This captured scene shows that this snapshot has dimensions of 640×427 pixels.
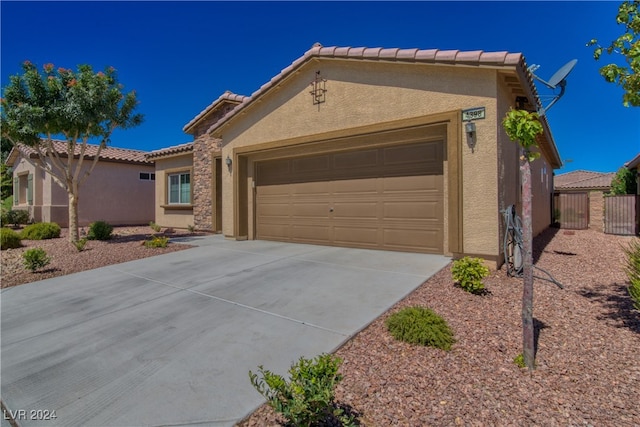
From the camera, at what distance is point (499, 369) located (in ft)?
9.88

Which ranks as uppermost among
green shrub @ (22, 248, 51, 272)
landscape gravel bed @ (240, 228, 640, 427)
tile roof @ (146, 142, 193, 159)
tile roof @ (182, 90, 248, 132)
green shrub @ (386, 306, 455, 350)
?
tile roof @ (182, 90, 248, 132)

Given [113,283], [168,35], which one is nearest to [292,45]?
[168,35]

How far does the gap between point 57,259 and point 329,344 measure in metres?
8.43

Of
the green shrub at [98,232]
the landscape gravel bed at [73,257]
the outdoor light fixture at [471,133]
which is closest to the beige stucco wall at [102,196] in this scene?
the landscape gravel bed at [73,257]

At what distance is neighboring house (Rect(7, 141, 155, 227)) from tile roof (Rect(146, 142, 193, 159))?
252 cm

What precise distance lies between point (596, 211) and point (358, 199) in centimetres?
1440

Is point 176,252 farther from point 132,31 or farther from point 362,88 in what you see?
point 132,31

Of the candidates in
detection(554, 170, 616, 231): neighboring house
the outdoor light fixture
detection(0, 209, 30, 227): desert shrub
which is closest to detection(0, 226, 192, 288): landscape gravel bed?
detection(0, 209, 30, 227): desert shrub

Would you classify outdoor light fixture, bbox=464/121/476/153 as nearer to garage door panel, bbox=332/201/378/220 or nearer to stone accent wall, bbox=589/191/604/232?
garage door panel, bbox=332/201/378/220

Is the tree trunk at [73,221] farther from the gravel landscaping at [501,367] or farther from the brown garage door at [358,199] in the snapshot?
the gravel landscaping at [501,367]

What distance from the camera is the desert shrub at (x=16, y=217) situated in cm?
1659

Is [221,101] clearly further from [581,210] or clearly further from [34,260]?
[581,210]

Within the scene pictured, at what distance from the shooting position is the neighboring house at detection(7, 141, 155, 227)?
Result: 16781 millimetres

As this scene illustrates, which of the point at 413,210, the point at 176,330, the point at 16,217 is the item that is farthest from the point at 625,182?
the point at 16,217
